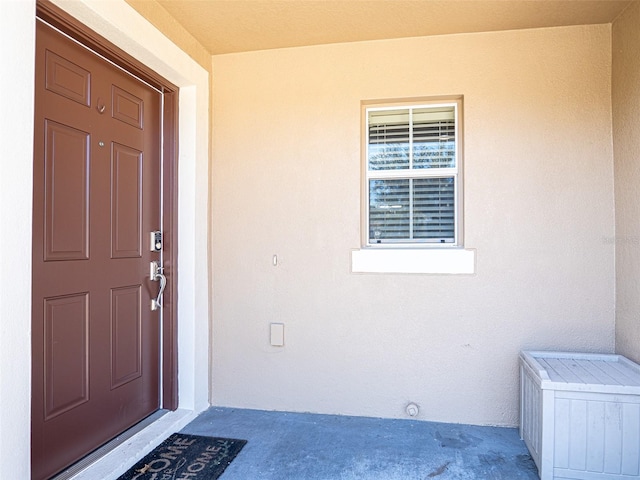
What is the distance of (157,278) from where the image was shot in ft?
9.51

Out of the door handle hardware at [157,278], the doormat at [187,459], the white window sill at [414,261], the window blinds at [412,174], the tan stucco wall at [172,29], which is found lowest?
the doormat at [187,459]

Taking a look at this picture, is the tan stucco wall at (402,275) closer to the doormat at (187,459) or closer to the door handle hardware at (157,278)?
the door handle hardware at (157,278)

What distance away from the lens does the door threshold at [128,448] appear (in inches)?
85.1

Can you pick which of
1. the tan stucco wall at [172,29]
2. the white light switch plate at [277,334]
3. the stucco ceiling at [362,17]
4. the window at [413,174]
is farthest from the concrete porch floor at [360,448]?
the stucco ceiling at [362,17]

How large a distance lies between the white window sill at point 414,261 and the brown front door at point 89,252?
146 centimetres

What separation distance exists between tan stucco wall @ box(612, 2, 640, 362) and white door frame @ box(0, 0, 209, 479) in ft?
9.06

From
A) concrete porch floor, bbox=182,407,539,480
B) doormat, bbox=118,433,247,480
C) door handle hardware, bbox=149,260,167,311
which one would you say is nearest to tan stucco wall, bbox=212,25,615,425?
concrete porch floor, bbox=182,407,539,480

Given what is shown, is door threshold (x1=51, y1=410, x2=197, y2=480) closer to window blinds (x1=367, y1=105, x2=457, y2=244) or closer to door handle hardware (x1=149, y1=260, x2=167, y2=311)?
door handle hardware (x1=149, y1=260, x2=167, y2=311)

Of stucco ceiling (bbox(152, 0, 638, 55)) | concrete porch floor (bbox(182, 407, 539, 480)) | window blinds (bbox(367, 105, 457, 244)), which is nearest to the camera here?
concrete porch floor (bbox(182, 407, 539, 480))

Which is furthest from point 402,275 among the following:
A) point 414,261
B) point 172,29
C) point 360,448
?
point 172,29

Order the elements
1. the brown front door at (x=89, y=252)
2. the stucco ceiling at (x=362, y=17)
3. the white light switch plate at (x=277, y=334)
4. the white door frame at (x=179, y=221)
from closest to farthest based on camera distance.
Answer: the white door frame at (x=179, y=221)
the brown front door at (x=89, y=252)
the stucco ceiling at (x=362, y=17)
the white light switch plate at (x=277, y=334)

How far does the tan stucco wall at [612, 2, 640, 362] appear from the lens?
2494 millimetres

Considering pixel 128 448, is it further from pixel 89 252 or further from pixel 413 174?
pixel 413 174

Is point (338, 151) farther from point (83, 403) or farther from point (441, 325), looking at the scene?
point (83, 403)
